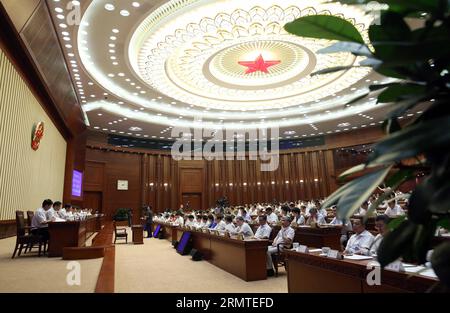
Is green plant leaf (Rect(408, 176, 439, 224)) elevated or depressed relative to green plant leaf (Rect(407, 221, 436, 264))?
elevated

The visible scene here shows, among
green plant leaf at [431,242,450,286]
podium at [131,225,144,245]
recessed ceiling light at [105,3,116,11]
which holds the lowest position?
podium at [131,225,144,245]

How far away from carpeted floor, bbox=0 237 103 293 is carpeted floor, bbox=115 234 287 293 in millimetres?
471

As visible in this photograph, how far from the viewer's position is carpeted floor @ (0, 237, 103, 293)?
131 inches

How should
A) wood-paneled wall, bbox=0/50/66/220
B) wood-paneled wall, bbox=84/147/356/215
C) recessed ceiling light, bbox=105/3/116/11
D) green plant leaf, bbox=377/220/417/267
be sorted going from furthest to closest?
1. wood-paneled wall, bbox=84/147/356/215
2. recessed ceiling light, bbox=105/3/116/11
3. wood-paneled wall, bbox=0/50/66/220
4. green plant leaf, bbox=377/220/417/267

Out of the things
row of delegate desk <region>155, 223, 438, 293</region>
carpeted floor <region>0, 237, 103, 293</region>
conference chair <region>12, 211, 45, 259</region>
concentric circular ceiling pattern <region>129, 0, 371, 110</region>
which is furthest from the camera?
concentric circular ceiling pattern <region>129, 0, 371, 110</region>

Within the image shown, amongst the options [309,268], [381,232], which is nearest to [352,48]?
[309,268]

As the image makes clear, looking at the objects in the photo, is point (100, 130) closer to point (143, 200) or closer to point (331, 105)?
point (143, 200)

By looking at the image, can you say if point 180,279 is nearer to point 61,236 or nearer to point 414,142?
point 61,236

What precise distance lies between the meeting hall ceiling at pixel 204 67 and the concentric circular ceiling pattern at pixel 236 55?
1.2 inches

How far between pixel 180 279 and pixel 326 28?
4562 mm

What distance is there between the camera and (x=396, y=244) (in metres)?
0.65

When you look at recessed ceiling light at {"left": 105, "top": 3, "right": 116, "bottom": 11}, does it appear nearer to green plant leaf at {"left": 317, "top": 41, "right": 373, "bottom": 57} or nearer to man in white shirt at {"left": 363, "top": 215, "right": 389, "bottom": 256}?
man in white shirt at {"left": 363, "top": 215, "right": 389, "bottom": 256}

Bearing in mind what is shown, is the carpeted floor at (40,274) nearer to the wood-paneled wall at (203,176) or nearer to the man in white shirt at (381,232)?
the man in white shirt at (381,232)

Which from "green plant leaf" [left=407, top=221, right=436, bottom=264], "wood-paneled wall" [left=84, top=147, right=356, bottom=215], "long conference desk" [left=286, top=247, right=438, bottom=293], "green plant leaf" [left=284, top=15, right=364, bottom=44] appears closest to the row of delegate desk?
"long conference desk" [left=286, top=247, right=438, bottom=293]
